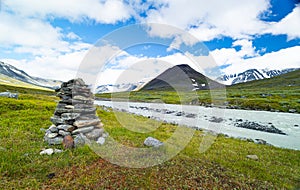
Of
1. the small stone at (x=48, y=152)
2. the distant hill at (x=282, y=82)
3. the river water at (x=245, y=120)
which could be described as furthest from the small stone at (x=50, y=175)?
the distant hill at (x=282, y=82)

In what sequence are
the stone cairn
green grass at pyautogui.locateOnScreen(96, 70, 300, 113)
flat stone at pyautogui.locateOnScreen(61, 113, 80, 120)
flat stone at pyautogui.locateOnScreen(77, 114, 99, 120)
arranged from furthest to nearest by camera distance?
green grass at pyautogui.locateOnScreen(96, 70, 300, 113), flat stone at pyautogui.locateOnScreen(77, 114, 99, 120), flat stone at pyautogui.locateOnScreen(61, 113, 80, 120), the stone cairn

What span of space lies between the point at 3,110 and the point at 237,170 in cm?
2426

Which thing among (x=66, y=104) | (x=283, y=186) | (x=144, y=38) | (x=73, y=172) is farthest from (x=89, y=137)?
(x=283, y=186)

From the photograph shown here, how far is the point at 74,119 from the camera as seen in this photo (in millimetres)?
12367

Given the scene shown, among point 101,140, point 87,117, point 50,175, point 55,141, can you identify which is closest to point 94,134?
point 101,140

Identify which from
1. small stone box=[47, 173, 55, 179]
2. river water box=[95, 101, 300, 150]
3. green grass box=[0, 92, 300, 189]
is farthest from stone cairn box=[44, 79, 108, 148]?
river water box=[95, 101, 300, 150]

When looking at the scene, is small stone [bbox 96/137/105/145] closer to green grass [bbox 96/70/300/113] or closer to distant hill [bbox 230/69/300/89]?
green grass [bbox 96/70/300/113]

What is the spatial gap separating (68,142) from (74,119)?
176 cm

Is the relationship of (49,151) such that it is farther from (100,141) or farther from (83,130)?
(100,141)

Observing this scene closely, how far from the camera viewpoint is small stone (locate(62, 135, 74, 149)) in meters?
11.0

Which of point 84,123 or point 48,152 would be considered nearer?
point 48,152

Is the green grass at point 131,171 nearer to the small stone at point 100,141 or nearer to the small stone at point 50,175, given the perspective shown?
the small stone at point 50,175

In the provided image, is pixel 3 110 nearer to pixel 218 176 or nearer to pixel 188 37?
pixel 188 37

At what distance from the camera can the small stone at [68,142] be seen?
11.0 meters
